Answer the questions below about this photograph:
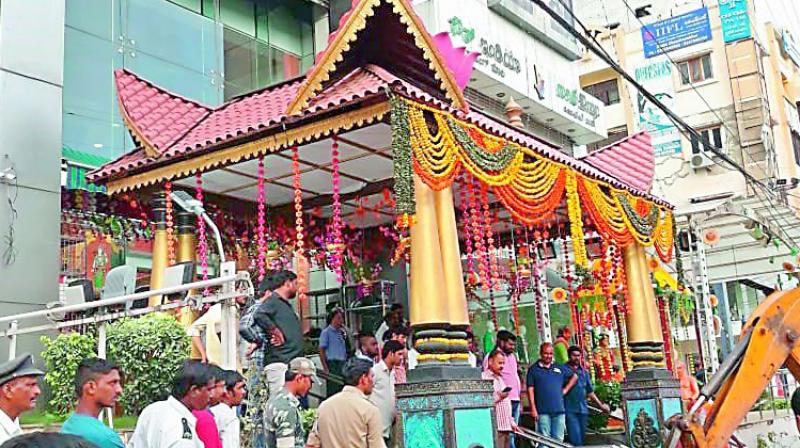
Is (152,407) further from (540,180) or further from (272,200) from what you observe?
(272,200)

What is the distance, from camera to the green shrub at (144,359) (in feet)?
23.1

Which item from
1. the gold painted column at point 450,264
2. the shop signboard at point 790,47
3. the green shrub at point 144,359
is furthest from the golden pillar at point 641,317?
the shop signboard at point 790,47

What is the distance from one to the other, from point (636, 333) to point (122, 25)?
9.06 metres

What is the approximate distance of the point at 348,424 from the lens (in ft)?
16.9

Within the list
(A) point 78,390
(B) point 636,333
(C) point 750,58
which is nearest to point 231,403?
(A) point 78,390

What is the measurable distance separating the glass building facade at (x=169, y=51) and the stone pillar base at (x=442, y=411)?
6.25 metres

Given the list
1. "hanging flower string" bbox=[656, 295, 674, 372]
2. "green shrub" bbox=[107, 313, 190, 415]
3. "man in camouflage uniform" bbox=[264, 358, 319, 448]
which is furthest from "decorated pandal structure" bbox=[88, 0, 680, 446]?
"man in camouflage uniform" bbox=[264, 358, 319, 448]

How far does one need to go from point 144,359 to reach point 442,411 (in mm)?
2714

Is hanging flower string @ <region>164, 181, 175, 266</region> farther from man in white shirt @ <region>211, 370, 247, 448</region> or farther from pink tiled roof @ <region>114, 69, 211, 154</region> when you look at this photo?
man in white shirt @ <region>211, 370, 247, 448</region>

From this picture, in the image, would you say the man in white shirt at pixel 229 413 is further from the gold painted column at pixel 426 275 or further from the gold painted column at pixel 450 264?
the gold painted column at pixel 450 264

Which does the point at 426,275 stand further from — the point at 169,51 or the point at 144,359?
the point at 169,51

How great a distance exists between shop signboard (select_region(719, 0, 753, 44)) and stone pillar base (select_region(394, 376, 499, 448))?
75.7ft

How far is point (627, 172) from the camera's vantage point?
12.5 metres

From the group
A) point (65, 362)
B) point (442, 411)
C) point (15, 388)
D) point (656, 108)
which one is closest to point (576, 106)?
point (656, 108)
